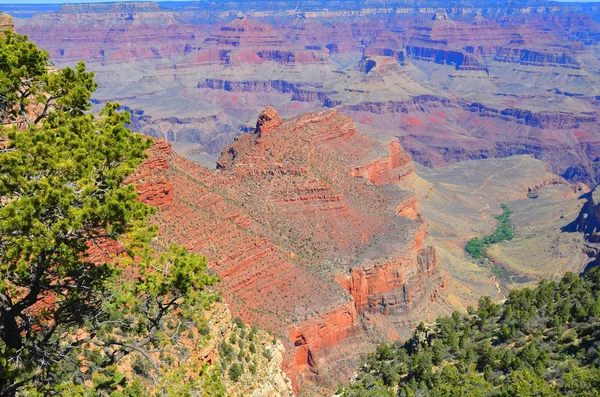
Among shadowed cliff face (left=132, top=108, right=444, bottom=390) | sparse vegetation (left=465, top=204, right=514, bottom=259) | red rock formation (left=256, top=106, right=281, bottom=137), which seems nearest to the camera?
shadowed cliff face (left=132, top=108, right=444, bottom=390)

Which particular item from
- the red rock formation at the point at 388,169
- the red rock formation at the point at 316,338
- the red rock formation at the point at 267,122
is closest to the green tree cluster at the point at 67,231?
the red rock formation at the point at 316,338

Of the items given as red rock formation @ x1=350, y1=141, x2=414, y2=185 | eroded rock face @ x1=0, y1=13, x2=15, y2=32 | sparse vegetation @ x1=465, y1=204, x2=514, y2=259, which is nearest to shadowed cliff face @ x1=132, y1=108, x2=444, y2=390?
red rock formation @ x1=350, y1=141, x2=414, y2=185

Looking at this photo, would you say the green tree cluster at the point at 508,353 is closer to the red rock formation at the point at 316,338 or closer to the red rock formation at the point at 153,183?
the red rock formation at the point at 316,338

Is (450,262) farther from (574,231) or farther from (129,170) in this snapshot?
(129,170)

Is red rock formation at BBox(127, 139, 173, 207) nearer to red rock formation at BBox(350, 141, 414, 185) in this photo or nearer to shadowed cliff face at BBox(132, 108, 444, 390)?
shadowed cliff face at BBox(132, 108, 444, 390)

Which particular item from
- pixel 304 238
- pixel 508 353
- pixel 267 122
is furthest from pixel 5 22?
pixel 267 122

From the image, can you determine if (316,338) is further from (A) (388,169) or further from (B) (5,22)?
(A) (388,169)

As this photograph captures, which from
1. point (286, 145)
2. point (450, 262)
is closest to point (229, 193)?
point (286, 145)
